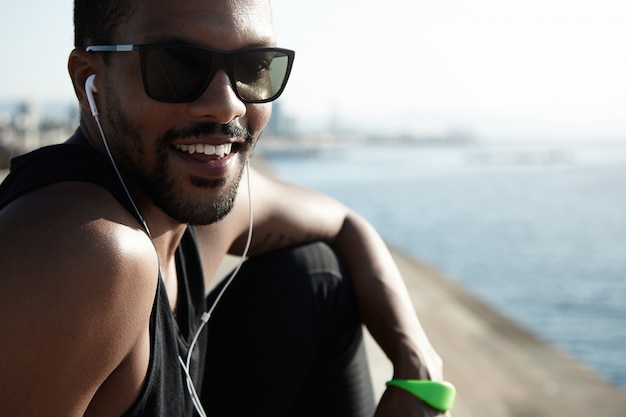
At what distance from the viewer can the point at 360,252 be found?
2.31 meters

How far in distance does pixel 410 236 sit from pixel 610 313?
1370cm

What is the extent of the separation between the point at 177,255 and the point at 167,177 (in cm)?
34

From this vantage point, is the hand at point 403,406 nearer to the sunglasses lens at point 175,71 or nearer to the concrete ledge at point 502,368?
the sunglasses lens at point 175,71

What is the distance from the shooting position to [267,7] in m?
1.71

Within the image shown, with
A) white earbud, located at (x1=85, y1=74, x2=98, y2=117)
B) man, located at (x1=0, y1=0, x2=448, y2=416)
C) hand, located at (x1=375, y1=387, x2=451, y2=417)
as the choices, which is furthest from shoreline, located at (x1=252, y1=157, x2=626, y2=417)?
white earbud, located at (x1=85, y1=74, x2=98, y2=117)

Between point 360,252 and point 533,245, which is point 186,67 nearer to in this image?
point 360,252

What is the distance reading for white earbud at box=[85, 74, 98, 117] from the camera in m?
1.56

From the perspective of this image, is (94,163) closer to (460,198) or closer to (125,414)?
(125,414)

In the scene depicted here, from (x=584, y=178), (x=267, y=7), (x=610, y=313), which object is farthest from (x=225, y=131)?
(x=584, y=178)

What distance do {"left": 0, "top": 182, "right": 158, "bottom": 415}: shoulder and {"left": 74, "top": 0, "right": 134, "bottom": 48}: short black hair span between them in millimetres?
410

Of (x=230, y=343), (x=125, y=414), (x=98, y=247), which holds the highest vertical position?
(x=98, y=247)

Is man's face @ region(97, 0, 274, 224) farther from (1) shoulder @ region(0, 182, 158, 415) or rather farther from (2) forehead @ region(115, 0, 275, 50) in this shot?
(1) shoulder @ region(0, 182, 158, 415)

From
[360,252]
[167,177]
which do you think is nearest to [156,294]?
[167,177]

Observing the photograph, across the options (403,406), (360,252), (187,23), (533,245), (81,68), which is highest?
(187,23)
